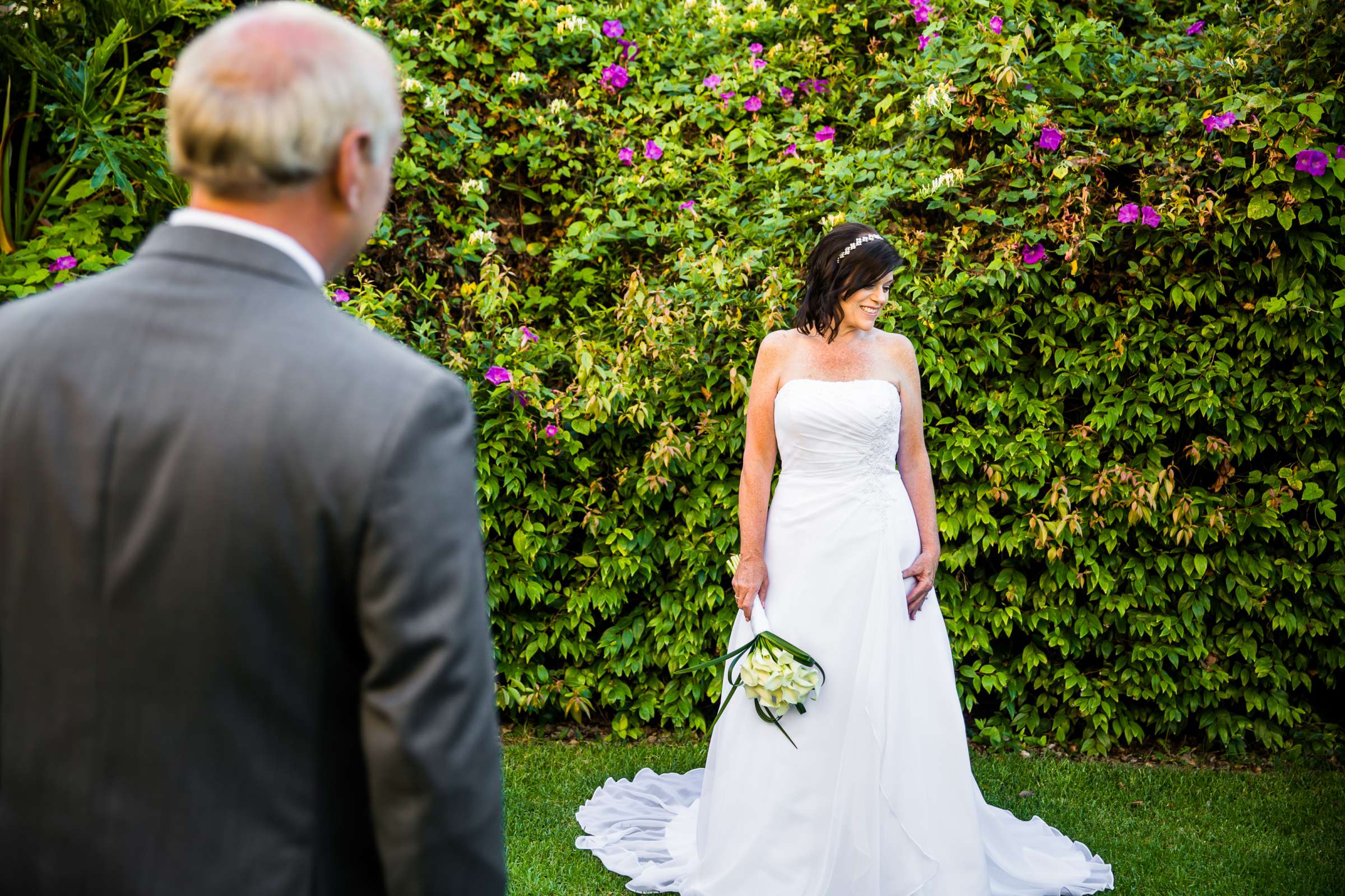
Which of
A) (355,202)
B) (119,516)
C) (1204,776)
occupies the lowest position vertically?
(1204,776)

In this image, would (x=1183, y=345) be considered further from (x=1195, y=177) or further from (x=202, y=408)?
(x=202, y=408)

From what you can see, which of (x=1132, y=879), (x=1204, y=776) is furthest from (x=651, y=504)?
(x=1204, y=776)

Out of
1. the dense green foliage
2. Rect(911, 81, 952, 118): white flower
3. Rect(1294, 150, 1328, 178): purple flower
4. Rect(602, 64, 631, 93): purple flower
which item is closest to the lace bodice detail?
the dense green foliage

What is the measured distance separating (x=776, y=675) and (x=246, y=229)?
8.77 ft

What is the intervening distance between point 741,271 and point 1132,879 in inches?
119

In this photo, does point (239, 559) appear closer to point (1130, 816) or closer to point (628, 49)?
point (1130, 816)

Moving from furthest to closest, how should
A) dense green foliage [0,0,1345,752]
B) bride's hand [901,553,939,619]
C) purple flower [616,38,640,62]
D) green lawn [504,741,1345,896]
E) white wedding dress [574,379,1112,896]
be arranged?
purple flower [616,38,640,62], dense green foliage [0,0,1345,752], green lawn [504,741,1345,896], bride's hand [901,553,939,619], white wedding dress [574,379,1112,896]

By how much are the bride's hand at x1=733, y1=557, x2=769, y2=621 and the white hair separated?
9.13 ft

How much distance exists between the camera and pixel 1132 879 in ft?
12.9

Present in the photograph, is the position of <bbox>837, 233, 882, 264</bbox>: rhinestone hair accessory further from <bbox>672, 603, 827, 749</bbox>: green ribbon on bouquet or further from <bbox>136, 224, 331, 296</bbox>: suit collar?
<bbox>136, 224, 331, 296</bbox>: suit collar

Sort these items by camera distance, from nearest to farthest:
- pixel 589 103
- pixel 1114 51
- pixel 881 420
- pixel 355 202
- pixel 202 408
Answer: pixel 202 408
pixel 355 202
pixel 881 420
pixel 1114 51
pixel 589 103

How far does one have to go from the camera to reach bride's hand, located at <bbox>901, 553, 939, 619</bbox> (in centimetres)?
379

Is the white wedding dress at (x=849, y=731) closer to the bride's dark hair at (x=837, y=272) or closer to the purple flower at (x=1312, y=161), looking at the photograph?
the bride's dark hair at (x=837, y=272)

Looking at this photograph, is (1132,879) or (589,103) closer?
(1132,879)
